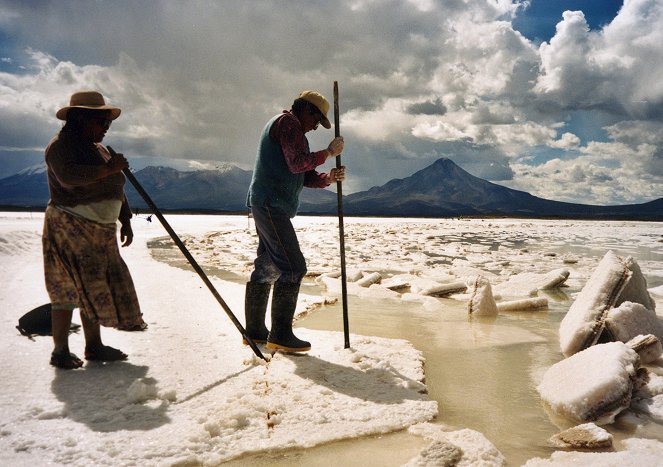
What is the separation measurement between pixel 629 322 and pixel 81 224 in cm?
348

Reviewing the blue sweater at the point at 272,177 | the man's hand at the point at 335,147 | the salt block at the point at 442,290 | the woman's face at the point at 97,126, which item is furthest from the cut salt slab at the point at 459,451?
the salt block at the point at 442,290

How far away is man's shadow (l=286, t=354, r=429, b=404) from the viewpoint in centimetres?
221

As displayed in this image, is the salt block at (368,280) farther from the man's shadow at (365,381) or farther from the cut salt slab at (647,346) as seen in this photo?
the cut salt slab at (647,346)

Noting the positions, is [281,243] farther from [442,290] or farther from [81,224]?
[442,290]

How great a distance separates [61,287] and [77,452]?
112 centimetres

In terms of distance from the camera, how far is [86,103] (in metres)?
2.37

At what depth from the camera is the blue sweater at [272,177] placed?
2.82 m

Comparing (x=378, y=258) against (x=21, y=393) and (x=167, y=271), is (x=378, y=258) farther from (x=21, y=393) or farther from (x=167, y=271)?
(x=21, y=393)

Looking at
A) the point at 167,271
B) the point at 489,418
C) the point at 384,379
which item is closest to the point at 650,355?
the point at 489,418

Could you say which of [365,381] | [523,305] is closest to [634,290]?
[523,305]

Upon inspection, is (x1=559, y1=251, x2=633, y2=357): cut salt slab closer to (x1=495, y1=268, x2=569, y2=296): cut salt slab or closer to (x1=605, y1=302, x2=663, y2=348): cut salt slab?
(x1=605, y1=302, x2=663, y2=348): cut salt slab

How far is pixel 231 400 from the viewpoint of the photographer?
2.06m

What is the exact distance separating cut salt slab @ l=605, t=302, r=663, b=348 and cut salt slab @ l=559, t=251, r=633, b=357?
62 mm

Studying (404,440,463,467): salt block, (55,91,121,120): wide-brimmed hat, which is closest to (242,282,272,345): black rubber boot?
(55,91,121,120): wide-brimmed hat
